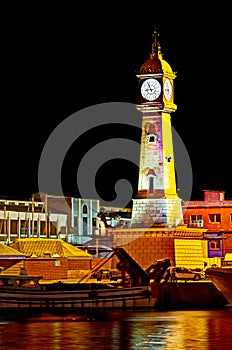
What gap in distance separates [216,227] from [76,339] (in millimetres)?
56849

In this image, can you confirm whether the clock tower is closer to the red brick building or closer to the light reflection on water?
the red brick building

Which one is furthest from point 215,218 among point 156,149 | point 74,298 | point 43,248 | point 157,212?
point 74,298

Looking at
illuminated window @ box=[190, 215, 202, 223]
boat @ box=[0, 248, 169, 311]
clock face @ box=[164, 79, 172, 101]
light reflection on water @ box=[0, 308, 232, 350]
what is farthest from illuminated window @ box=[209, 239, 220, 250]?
light reflection on water @ box=[0, 308, 232, 350]

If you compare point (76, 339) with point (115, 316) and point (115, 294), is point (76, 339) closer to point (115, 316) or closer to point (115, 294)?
point (115, 316)

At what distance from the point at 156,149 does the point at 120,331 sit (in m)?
35.5

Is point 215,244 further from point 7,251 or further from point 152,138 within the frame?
point 7,251

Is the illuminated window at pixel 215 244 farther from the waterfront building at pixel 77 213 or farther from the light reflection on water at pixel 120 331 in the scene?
the light reflection on water at pixel 120 331

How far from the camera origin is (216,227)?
97.3 m

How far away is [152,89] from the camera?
260 ft

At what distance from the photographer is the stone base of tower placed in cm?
7938

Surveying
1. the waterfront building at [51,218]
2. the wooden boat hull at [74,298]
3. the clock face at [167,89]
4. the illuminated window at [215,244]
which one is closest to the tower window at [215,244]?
the illuminated window at [215,244]

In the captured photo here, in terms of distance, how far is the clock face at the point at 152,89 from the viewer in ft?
260

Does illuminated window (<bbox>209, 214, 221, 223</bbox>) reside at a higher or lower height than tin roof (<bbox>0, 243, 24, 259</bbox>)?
higher

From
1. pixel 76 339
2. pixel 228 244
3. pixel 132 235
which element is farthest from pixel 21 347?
pixel 228 244
